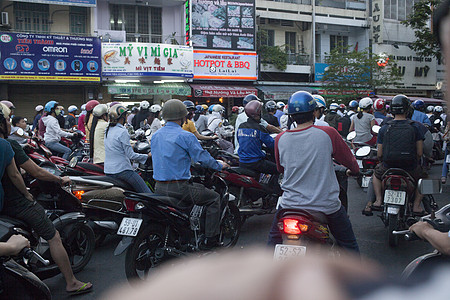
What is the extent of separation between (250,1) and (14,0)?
12034mm

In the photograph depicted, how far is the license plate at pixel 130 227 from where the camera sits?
3701 mm

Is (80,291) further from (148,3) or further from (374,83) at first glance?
(374,83)

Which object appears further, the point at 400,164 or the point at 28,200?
the point at 400,164

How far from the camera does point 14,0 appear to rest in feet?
62.0

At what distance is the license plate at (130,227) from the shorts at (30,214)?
1.93ft

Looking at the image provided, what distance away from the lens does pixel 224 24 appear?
23.4 m

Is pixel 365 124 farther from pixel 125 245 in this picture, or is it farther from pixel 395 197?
pixel 125 245

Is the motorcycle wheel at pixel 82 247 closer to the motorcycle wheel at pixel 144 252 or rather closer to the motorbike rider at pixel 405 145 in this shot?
the motorcycle wheel at pixel 144 252

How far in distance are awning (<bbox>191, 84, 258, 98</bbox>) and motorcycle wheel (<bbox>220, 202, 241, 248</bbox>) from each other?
17.3 m

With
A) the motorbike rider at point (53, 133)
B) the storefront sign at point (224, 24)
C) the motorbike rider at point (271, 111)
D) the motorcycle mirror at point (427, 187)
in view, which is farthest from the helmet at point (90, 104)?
the storefront sign at point (224, 24)

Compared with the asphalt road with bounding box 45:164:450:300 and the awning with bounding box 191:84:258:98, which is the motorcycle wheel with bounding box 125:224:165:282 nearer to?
the asphalt road with bounding box 45:164:450:300

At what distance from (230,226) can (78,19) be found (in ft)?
62.8

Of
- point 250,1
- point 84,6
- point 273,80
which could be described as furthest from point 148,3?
point 273,80

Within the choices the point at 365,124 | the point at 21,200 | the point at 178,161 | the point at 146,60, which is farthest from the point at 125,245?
the point at 146,60
